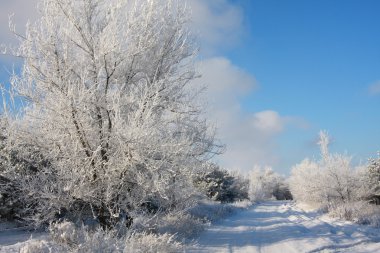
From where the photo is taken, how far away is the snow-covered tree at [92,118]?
9695 millimetres

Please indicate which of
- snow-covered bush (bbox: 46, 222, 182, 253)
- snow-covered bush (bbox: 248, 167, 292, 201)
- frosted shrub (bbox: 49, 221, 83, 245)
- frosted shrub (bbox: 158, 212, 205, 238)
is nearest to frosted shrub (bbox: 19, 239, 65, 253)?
snow-covered bush (bbox: 46, 222, 182, 253)

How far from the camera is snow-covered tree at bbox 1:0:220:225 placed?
31.8ft

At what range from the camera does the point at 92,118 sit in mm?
10391

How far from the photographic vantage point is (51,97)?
9836mm

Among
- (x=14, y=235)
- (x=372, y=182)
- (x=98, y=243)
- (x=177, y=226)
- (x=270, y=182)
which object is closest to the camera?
(x=98, y=243)

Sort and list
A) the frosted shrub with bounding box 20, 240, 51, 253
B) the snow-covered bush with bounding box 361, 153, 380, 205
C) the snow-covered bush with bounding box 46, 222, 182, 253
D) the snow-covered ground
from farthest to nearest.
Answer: the snow-covered bush with bounding box 361, 153, 380, 205
the snow-covered ground
the snow-covered bush with bounding box 46, 222, 182, 253
the frosted shrub with bounding box 20, 240, 51, 253

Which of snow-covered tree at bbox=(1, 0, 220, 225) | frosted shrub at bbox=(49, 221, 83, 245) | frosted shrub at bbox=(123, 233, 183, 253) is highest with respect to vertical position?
snow-covered tree at bbox=(1, 0, 220, 225)

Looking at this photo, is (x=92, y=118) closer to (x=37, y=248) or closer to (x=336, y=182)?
(x=37, y=248)

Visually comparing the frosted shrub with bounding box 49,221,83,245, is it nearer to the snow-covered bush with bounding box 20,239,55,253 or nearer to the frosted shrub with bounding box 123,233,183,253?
the snow-covered bush with bounding box 20,239,55,253

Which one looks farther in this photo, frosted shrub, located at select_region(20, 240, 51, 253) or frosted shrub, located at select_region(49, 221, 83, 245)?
frosted shrub, located at select_region(49, 221, 83, 245)

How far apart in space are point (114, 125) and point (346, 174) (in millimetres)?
29108

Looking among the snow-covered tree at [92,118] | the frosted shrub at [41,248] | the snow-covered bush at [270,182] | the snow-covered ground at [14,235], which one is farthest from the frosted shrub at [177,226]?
the snow-covered bush at [270,182]

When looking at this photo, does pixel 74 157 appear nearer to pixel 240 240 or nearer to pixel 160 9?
pixel 160 9

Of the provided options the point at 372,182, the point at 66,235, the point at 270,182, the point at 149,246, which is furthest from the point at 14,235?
the point at 270,182
